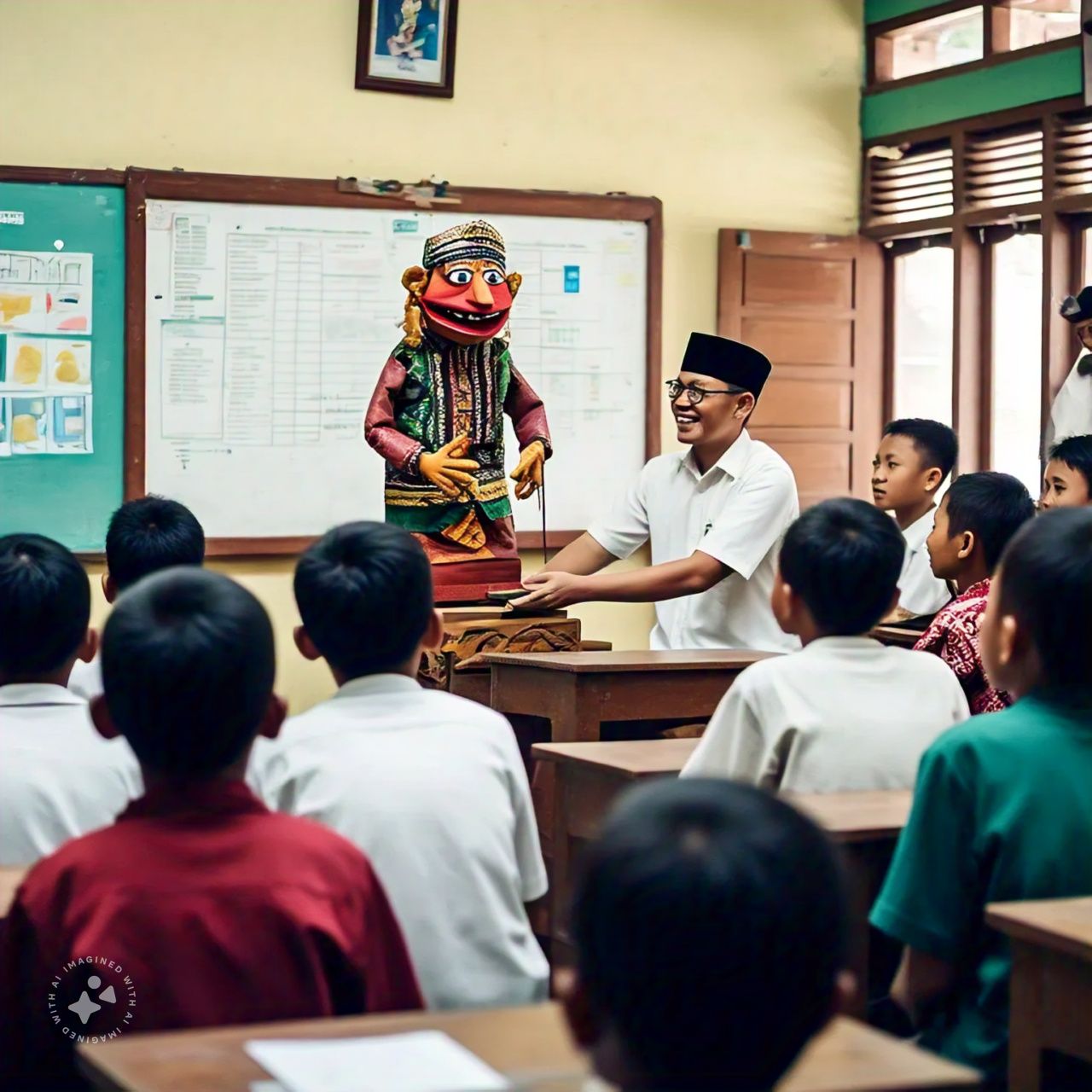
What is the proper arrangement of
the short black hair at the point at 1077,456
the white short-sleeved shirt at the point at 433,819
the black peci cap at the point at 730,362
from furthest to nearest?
the black peci cap at the point at 730,362 → the short black hair at the point at 1077,456 → the white short-sleeved shirt at the point at 433,819

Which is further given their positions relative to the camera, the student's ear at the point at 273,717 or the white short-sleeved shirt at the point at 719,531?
the white short-sleeved shirt at the point at 719,531

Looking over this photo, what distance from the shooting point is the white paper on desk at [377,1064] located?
46.3 inches

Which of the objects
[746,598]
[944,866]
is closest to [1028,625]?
[944,866]

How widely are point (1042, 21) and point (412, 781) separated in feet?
15.6

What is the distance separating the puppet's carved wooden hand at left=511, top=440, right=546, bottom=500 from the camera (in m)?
4.32

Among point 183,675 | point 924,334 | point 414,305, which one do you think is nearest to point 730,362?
point 414,305

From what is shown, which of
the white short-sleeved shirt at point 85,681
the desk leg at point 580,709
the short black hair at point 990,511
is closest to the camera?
the white short-sleeved shirt at point 85,681

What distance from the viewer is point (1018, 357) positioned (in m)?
6.08

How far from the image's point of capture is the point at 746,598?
4477 millimetres

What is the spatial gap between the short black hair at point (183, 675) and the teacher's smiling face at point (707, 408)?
3.03 metres

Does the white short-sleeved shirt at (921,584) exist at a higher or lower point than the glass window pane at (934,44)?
lower

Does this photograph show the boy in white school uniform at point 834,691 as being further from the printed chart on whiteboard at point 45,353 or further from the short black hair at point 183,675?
the printed chart on whiteboard at point 45,353

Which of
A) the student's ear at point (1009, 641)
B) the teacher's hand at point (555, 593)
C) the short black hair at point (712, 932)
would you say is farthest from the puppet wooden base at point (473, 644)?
the short black hair at point (712, 932)

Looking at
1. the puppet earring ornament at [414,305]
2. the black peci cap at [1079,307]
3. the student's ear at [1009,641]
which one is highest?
the black peci cap at [1079,307]
